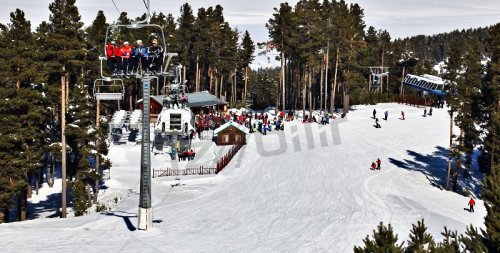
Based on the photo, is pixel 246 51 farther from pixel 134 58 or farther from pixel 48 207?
pixel 134 58

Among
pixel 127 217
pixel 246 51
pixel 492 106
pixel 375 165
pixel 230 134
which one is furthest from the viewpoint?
pixel 246 51

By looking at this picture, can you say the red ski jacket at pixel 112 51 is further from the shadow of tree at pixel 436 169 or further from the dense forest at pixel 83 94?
the shadow of tree at pixel 436 169

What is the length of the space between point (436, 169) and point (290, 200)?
19570 mm

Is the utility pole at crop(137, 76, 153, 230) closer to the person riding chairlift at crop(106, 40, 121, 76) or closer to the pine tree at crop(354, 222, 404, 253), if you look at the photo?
the person riding chairlift at crop(106, 40, 121, 76)

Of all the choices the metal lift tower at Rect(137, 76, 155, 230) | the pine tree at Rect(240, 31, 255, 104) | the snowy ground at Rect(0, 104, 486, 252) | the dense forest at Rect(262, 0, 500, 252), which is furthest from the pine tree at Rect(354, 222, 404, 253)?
the pine tree at Rect(240, 31, 255, 104)

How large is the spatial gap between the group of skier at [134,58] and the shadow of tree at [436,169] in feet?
89.7

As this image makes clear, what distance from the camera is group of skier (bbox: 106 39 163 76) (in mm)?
20031

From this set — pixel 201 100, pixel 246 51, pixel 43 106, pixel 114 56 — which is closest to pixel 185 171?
pixel 43 106

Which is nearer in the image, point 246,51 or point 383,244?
point 383,244

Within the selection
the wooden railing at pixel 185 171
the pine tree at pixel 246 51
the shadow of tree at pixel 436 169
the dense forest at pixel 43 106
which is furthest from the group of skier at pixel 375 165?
the pine tree at pixel 246 51

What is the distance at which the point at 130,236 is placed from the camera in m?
19.3

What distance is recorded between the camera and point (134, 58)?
795 inches

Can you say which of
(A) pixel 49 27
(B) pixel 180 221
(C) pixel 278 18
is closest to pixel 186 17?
(C) pixel 278 18

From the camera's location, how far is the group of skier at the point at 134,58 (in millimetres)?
20031
